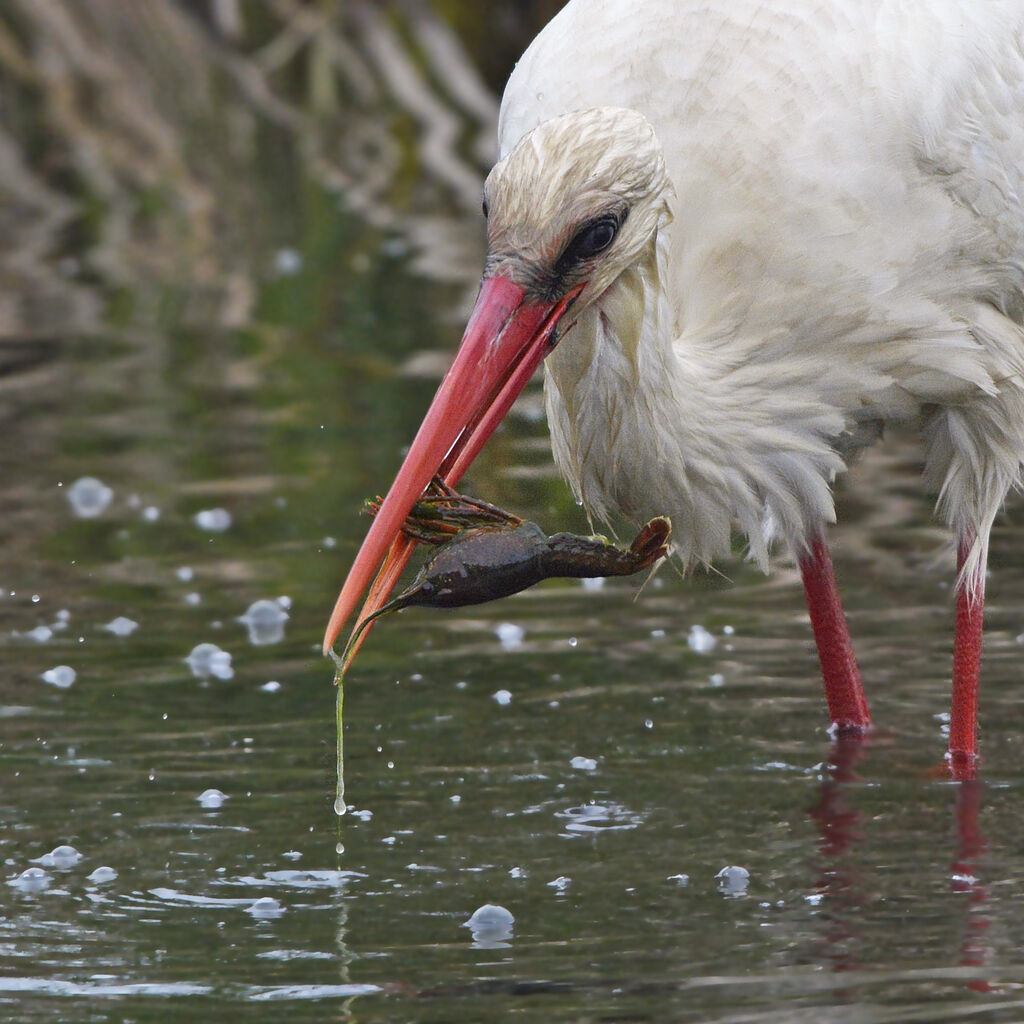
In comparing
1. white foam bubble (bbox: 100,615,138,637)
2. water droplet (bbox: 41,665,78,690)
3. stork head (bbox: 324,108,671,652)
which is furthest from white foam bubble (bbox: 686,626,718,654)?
stork head (bbox: 324,108,671,652)

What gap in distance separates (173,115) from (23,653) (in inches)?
479

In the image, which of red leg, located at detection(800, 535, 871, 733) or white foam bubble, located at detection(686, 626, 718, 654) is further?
white foam bubble, located at detection(686, 626, 718, 654)

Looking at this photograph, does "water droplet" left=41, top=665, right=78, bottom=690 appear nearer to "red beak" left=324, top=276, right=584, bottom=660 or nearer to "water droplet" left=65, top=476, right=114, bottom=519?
"water droplet" left=65, top=476, right=114, bottom=519

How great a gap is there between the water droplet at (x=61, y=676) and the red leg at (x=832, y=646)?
2023 millimetres

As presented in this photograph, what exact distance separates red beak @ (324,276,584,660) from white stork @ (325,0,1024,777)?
1cm

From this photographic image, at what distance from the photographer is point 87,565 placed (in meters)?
7.53

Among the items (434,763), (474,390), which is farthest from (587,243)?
(434,763)

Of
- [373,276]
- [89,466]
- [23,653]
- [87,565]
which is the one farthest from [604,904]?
[373,276]

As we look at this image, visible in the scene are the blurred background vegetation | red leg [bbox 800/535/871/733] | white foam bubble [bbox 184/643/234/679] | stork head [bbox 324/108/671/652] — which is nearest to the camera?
stork head [bbox 324/108/671/652]

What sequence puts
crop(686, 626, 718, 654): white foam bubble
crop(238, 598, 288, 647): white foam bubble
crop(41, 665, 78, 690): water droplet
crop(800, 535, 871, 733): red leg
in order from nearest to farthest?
1. crop(800, 535, 871, 733): red leg
2. crop(41, 665, 78, 690): water droplet
3. crop(686, 626, 718, 654): white foam bubble
4. crop(238, 598, 288, 647): white foam bubble

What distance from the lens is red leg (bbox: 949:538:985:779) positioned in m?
5.70

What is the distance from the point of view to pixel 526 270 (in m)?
4.47

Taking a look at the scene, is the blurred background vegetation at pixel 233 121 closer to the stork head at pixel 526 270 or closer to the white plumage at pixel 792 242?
the white plumage at pixel 792 242

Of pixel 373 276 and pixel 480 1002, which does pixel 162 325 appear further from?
pixel 480 1002
